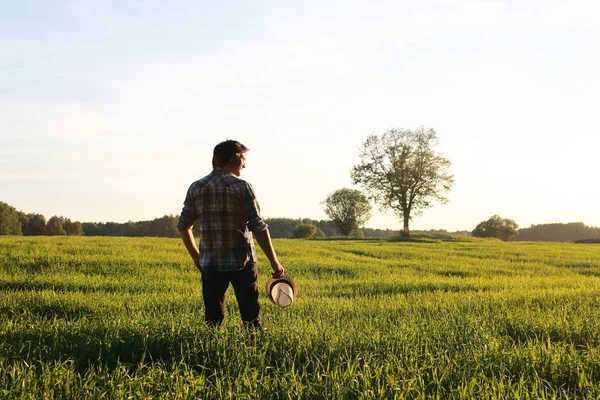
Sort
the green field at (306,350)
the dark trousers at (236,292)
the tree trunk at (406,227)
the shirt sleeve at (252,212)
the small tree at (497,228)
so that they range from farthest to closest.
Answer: the small tree at (497,228)
the tree trunk at (406,227)
the dark trousers at (236,292)
the shirt sleeve at (252,212)
the green field at (306,350)

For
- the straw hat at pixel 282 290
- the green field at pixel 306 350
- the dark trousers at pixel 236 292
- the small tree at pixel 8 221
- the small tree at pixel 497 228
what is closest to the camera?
→ the green field at pixel 306 350

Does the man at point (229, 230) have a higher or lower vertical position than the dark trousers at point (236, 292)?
higher

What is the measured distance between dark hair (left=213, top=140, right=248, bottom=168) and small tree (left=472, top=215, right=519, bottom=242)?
8753 cm

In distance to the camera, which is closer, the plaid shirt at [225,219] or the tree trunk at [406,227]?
the plaid shirt at [225,219]

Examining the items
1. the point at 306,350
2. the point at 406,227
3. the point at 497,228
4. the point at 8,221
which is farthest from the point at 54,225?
the point at 306,350

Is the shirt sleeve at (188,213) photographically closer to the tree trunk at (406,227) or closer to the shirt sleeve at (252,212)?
the shirt sleeve at (252,212)

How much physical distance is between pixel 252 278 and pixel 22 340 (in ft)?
9.66

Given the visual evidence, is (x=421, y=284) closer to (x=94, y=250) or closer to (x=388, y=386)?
(x=388, y=386)

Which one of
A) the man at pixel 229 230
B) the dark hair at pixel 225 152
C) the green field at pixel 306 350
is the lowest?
the green field at pixel 306 350

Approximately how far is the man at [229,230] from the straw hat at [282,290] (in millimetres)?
156

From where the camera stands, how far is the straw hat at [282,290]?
5.33 metres

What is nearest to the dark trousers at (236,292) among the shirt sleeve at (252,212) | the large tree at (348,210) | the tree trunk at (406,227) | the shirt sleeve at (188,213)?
the shirt sleeve at (252,212)

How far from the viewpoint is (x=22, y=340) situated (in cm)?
552

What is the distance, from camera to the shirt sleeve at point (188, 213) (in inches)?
212
